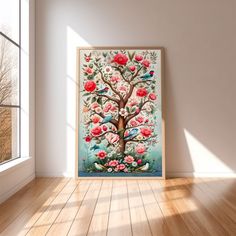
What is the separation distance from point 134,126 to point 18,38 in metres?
1.94

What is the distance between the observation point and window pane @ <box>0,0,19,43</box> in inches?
166

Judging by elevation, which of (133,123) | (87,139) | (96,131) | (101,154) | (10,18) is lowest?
(101,154)

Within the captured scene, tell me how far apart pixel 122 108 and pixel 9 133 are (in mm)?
1540

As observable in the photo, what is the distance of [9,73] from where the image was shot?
443 cm

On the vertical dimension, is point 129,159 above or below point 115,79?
below

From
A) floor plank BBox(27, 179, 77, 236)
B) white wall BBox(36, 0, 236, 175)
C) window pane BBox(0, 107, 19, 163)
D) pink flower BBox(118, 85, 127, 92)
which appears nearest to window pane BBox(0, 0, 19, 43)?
white wall BBox(36, 0, 236, 175)

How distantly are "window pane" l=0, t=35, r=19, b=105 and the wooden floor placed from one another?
1110 millimetres

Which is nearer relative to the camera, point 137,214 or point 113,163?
point 137,214

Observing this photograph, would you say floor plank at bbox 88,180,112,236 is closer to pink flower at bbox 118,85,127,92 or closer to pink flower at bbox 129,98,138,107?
pink flower at bbox 129,98,138,107

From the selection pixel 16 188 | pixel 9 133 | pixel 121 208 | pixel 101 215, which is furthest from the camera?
pixel 9 133

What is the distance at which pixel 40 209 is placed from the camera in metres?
3.41

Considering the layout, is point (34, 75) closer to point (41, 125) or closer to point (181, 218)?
point (41, 125)

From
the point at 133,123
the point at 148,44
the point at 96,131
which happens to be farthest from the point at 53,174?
the point at 148,44

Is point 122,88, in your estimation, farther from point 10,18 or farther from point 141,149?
point 10,18
